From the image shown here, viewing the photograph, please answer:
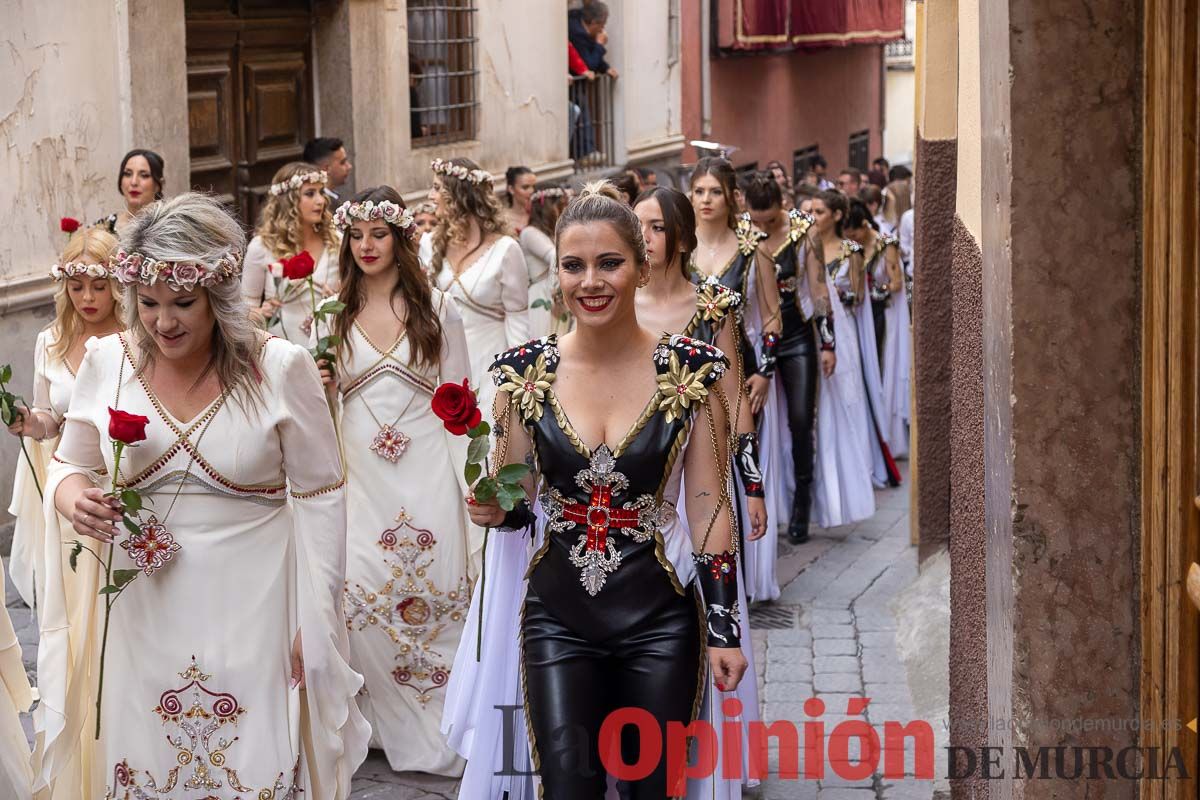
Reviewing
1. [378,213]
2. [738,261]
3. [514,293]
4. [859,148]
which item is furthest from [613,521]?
[859,148]

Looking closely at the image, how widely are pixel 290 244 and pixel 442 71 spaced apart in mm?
8513

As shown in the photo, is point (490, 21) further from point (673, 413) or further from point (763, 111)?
point (673, 413)

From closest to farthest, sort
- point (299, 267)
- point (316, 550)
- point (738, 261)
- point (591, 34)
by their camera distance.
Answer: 1. point (316, 550)
2. point (299, 267)
3. point (738, 261)
4. point (591, 34)

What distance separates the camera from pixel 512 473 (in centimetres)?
457

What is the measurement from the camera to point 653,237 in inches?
276

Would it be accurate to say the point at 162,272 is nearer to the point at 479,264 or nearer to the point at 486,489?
the point at 486,489

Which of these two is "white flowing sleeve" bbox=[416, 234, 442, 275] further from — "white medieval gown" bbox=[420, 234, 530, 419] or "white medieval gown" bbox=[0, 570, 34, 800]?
"white medieval gown" bbox=[0, 570, 34, 800]

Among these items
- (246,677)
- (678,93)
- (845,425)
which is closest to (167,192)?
(845,425)

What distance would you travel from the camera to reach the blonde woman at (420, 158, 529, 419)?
29.6 ft

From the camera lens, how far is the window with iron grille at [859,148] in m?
33.3

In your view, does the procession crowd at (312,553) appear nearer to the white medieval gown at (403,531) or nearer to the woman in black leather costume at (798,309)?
the white medieval gown at (403,531)

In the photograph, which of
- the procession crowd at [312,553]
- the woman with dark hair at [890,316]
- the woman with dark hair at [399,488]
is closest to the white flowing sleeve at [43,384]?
the woman with dark hair at [399,488]

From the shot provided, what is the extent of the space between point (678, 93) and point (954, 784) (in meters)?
Answer: 19.3

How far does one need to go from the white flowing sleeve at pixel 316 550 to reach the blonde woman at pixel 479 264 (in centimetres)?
410
